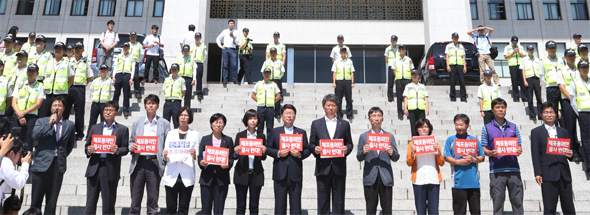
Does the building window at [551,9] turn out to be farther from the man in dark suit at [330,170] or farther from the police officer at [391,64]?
the man in dark suit at [330,170]

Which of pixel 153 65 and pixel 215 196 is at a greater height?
pixel 153 65

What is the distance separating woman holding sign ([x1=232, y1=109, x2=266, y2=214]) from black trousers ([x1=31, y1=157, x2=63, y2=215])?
7.39 feet

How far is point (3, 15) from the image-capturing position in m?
23.7

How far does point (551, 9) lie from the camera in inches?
904

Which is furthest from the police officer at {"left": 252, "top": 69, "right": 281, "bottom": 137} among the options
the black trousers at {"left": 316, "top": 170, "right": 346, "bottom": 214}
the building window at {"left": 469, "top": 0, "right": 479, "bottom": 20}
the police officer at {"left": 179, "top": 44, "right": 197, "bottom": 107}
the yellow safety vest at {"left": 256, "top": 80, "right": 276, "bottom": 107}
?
the building window at {"left": 469, "top": 0, "right": 479, "bottom": 20}

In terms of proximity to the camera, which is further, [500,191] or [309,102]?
[309,102]

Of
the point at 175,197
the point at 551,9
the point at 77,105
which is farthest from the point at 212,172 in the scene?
the point at 551,9

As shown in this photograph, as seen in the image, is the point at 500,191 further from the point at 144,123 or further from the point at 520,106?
the point at 520,106

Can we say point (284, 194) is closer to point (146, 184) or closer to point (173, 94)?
point (146, 184)

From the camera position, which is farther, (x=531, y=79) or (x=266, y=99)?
(x=531, y=79)

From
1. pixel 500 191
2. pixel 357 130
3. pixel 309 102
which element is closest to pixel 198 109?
pixel 309 102

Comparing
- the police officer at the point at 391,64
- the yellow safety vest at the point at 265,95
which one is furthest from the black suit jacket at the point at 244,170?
the police officer at the point at 391,64

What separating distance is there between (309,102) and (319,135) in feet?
19.0

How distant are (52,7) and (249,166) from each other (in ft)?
74.5
